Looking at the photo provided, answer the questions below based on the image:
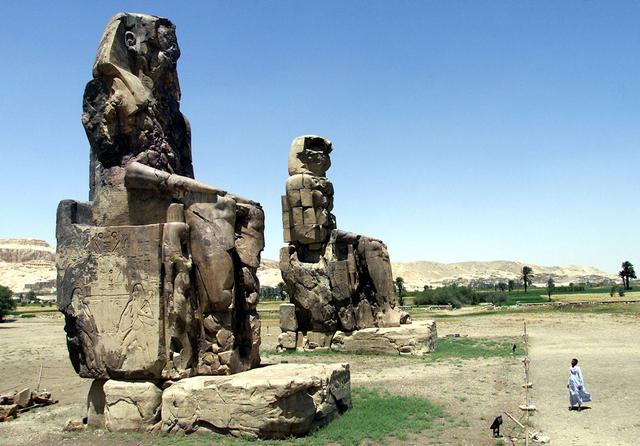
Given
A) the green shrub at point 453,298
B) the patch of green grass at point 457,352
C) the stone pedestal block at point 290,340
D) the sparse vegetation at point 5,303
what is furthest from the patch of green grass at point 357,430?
the green shrub at point 453,298

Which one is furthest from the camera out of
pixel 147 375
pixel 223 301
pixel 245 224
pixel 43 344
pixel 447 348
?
pixel 43 344

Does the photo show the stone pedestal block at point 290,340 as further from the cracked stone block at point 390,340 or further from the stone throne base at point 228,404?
the stone throne base at point 228,404

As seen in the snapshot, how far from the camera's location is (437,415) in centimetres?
848

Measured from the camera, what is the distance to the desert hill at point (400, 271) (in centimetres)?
12481

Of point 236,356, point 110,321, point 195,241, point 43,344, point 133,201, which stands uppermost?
point 133,201

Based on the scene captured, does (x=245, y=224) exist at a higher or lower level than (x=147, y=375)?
higher

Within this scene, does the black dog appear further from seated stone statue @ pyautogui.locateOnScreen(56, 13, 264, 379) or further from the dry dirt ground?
seated stone statue @ pyautogui.locateOnScreen(56, 13, 264, 379)

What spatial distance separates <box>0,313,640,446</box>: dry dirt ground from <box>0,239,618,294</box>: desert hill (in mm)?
97771

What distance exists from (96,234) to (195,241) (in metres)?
1.39

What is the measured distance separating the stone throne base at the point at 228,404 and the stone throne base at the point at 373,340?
7679 mm

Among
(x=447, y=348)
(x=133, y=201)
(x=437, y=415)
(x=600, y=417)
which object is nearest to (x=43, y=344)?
(x=447, y=348)

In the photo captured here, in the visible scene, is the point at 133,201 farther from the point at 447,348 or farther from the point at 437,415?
the point at 447,348

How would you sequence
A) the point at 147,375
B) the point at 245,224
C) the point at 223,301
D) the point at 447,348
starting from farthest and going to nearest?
the point at 447,348 < the point at 245,224 < the point at 223,301 < the point at 147,375

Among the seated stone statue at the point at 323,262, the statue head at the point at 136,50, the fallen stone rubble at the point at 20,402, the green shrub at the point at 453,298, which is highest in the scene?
the statue head at the point at 136,50
